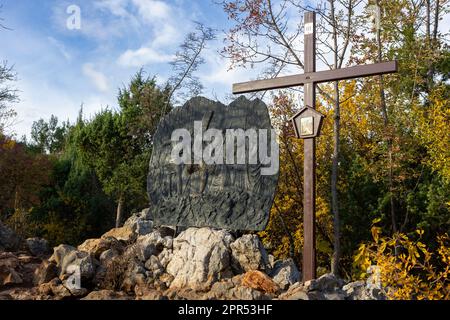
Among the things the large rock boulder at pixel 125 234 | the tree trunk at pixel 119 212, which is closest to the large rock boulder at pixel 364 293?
the large rock boulder at pixel 125 234

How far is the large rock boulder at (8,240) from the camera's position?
9617 millimetres

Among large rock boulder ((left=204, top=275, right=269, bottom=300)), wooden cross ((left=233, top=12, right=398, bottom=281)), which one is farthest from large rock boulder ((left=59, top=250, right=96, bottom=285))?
wooden cross ((left=233, top=12, right=398, bottom=281))

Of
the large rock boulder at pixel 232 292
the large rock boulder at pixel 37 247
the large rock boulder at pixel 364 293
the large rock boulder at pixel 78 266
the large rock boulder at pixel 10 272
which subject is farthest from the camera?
the large rock boulder at pixel 37 247

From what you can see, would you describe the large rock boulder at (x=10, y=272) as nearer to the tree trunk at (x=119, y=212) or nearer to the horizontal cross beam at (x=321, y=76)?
the horizontal cross beam at (x=321, y=76)

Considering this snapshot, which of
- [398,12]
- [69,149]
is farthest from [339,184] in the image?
[69,149]

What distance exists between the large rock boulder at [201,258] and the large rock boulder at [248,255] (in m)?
0.11

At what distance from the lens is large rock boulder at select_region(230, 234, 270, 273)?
6.03 m

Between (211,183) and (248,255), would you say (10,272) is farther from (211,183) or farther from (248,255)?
(248,255)

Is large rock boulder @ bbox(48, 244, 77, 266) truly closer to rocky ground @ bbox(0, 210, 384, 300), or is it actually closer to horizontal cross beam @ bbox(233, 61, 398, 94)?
rocky ground @ bbox(0, 210, 384, 300)

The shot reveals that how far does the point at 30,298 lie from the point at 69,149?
39.4ft

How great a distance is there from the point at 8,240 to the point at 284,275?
676cm

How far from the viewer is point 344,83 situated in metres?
11.9

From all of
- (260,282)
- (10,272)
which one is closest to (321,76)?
(260,282)

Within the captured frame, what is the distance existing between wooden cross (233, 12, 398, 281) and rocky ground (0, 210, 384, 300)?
454 mm
